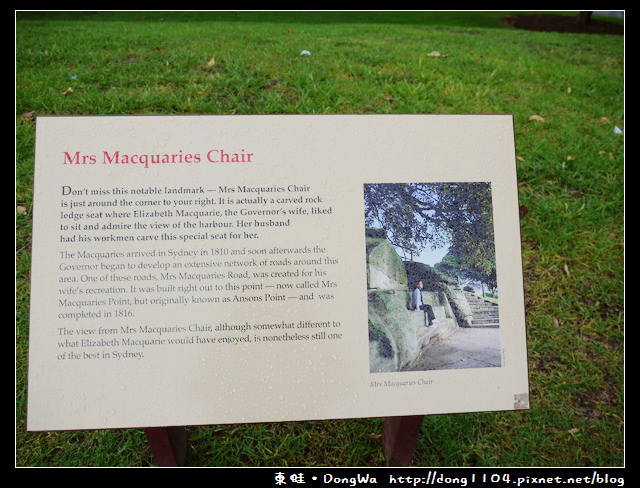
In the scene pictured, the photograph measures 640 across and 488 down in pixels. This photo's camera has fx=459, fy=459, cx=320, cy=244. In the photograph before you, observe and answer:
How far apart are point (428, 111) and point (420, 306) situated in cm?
A: 237

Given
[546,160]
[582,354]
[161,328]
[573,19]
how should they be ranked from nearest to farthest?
[161,328]
[582,354]
[546,160]
[573,19]

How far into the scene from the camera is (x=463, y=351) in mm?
1376

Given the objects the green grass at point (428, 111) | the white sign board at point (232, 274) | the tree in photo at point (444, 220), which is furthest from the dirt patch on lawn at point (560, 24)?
the white sign board at point (232, 274)

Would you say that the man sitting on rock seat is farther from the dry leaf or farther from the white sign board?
the dry leaf

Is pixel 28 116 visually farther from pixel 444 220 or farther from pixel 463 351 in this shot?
pixel 463 351

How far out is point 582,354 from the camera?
232 centimetres

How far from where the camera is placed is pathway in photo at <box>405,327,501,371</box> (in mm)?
1370

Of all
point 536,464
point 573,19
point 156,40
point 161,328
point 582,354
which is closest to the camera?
point 161,328

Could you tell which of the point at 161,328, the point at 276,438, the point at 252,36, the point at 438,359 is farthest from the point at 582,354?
the point at 252,36

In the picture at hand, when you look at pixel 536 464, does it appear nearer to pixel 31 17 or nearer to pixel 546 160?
pixel 546 160

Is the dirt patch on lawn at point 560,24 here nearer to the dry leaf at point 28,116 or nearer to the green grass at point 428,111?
the green grass at point 428,111

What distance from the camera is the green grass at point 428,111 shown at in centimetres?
200

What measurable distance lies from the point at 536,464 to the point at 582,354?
0.65 meters

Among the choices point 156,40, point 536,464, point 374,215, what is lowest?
point 536,464
